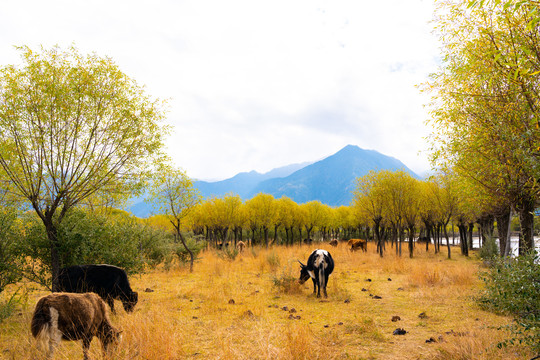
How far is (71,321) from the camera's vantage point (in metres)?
4.95

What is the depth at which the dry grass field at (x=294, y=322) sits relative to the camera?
5684 millimetres

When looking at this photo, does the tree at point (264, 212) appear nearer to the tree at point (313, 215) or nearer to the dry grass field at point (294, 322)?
the tree at point (313, 215)

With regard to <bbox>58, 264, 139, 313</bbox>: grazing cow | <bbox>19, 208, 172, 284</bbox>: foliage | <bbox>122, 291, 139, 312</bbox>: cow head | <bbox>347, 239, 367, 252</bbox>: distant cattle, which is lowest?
<bbox>347, 239, 367, 252</bbox>: distant cattle

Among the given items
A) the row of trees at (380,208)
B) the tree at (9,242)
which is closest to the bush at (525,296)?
the row of trees at (380,208)

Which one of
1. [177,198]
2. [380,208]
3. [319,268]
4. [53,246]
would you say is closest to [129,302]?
[53,246]

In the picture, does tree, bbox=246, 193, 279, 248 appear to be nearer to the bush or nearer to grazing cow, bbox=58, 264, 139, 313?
grazing cow, bbox=58, 264, 139, 313

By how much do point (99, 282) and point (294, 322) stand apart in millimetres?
6076

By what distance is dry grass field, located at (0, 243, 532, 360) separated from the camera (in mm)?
5684

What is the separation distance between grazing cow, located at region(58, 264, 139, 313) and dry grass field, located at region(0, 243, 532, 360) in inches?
26.7

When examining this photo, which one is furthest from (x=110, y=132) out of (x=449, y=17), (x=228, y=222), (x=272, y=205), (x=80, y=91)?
(x=272, y=205)

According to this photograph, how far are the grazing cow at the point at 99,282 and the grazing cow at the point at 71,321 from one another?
3.33 meters

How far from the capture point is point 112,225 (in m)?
10.7

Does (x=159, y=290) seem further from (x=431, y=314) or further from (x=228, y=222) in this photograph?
(x=228, y=222)

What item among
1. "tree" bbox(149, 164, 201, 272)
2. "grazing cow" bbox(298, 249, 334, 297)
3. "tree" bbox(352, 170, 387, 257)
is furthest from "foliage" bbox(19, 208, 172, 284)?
"tree" bbox(352, 170, 387, 257)
